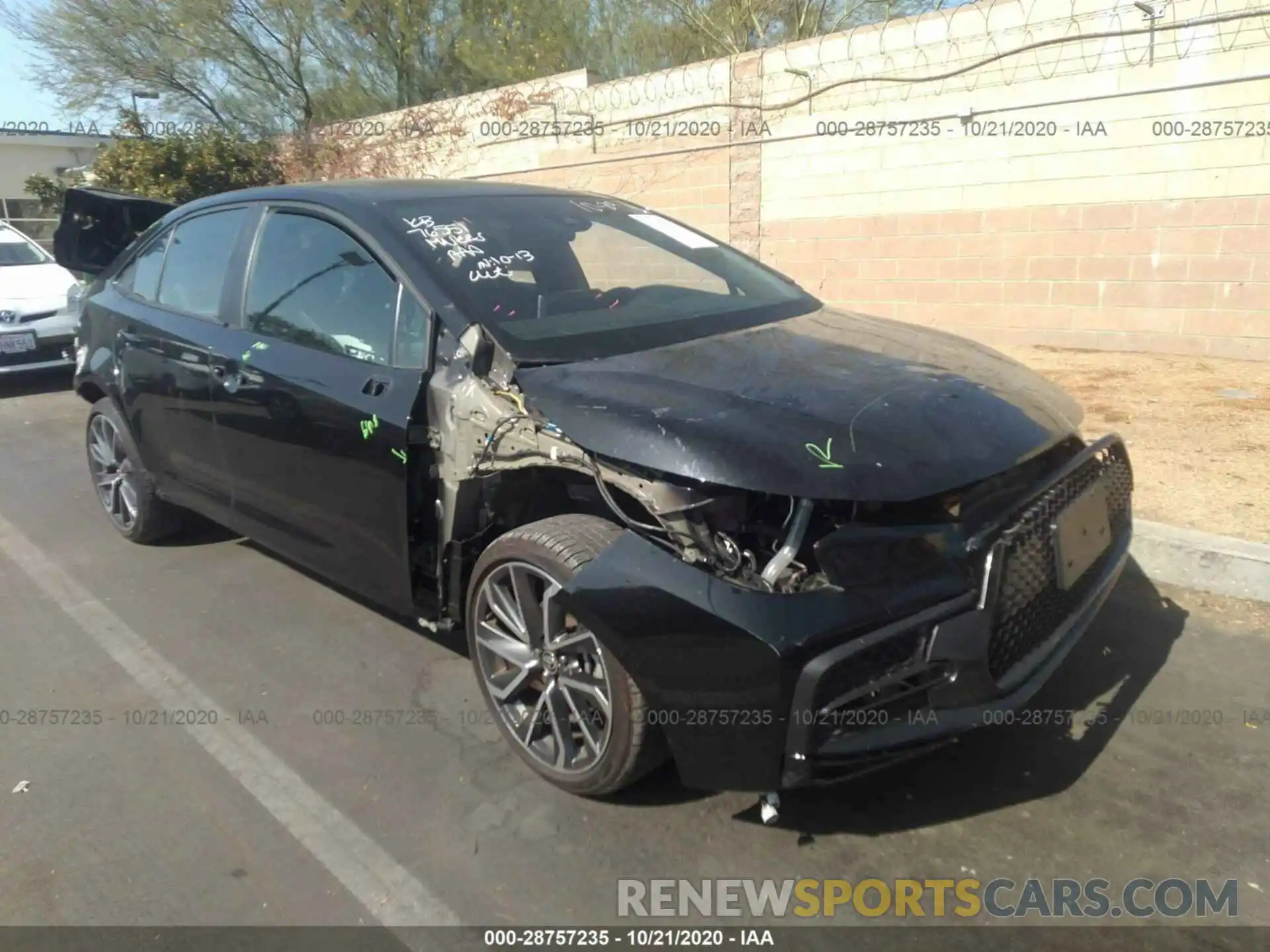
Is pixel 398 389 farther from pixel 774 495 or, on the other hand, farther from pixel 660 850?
pixel 660 850

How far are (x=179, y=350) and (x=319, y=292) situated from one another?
1069 mm

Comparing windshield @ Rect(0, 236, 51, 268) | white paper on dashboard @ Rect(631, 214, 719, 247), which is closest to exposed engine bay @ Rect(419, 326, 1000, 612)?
white paper on dashboard @ Rect(631, 214, 719, 247)

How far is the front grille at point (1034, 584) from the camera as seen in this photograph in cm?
253

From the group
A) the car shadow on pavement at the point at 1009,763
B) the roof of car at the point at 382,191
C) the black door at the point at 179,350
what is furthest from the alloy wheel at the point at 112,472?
the car shadow on pavement at the point at 1009,763

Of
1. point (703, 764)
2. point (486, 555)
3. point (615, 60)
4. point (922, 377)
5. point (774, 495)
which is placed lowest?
point (703, 764)

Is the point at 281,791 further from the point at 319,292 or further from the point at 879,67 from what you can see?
the point at 879,67

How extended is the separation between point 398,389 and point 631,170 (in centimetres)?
990

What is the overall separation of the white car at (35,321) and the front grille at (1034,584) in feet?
28.4

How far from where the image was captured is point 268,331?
3797mm

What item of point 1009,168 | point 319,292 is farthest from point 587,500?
point 1009,168

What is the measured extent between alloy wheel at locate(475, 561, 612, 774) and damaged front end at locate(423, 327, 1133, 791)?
0.23 metres

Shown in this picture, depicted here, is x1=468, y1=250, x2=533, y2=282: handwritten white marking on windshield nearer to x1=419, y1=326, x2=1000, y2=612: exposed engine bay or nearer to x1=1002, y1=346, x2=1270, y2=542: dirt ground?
x1=419, y1=326, x2=1000, y2=612: exposed engine bay

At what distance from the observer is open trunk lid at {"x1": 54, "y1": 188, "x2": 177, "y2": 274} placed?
739 cm

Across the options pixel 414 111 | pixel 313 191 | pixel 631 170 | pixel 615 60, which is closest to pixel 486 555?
pixel 313 191
